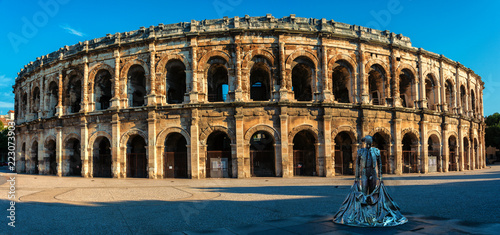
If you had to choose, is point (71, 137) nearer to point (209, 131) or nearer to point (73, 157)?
point (73, 157)

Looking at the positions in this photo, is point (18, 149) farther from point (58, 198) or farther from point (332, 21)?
point (332, 21)

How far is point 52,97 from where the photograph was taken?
25.3 m

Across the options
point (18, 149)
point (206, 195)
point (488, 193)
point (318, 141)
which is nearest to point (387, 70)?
point (318, 141)

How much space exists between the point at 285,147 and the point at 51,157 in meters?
18.0

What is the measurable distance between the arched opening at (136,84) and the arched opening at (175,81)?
174cm

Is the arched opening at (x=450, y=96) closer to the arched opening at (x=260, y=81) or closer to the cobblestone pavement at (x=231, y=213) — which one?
the arched opening at (x=260, y=81)

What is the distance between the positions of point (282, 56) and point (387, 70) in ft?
24.2

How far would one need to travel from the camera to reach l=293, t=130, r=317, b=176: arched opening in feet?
67.2

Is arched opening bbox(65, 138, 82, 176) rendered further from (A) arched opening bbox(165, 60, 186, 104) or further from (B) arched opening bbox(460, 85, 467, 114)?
(B) arched opening bbox(460, 85, 467, 114)

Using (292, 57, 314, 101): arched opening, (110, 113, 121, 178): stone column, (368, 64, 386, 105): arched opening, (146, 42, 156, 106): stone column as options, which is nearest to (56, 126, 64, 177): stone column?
(110, 113, 121, 178): stone column

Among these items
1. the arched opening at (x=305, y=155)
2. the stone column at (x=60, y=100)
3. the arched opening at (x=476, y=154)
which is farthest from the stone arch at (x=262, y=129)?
the arched opening at (x=476, y=154)

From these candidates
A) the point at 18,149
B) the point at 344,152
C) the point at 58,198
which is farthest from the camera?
the point at 18,149

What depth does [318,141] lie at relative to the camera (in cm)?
1952

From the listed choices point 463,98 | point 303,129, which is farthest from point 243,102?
point 463,98
